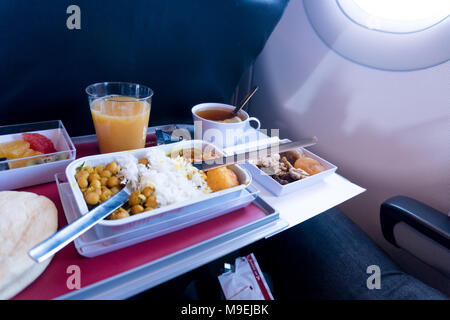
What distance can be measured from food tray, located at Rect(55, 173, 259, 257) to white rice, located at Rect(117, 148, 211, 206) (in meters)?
0.04

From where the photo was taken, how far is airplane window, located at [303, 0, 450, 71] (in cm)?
98

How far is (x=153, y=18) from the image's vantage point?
37.1 inches

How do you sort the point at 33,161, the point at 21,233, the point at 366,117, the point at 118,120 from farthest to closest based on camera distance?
1. the point at 366,117
2. the point at 118,120
3. the point at 33,161
4. the point at 21,233

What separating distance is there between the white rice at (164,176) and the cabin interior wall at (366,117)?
2.83 ft

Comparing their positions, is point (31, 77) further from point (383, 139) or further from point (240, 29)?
point (383, 139)

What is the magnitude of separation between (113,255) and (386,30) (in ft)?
4.00

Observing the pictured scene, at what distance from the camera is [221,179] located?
77 cm

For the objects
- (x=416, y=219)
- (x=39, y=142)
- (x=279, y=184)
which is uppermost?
(x=39, y=142)

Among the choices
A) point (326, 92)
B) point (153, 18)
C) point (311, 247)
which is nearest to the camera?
point (153, 18)

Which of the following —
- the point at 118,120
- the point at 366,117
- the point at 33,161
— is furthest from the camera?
the point at 366,117

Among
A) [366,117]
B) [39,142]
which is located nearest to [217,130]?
[39,142]

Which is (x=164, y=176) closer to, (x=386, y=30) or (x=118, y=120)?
(x=118, y=120)
